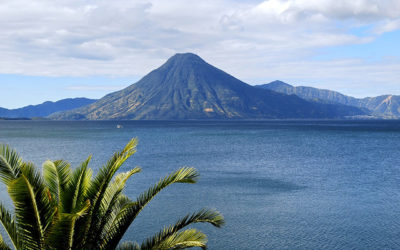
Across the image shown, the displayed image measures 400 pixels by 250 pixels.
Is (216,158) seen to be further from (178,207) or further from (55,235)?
(55,235)

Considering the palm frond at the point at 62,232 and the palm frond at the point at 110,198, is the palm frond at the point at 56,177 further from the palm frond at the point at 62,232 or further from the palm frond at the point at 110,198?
the palm frond at the point at 62,232

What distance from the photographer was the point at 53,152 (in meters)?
114

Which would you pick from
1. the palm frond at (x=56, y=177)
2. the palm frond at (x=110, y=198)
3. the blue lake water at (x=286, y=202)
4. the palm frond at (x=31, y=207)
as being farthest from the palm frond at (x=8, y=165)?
the blue lake water at (x=286, y=202)

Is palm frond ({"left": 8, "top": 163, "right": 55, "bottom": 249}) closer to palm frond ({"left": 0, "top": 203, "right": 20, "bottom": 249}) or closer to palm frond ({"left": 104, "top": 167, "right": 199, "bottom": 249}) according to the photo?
palm frond ({"left": 0, "top": 203, "right": 20, "bottom": 249})

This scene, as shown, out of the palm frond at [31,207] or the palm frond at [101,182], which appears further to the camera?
the palm frond at [101,182]

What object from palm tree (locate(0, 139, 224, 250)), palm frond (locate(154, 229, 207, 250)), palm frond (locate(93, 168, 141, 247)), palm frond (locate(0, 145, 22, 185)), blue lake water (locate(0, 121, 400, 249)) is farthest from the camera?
blue lake water (locate(0, 121, 400, 249))

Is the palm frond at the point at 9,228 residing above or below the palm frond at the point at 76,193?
below

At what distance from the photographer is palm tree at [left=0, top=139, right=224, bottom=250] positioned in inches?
468

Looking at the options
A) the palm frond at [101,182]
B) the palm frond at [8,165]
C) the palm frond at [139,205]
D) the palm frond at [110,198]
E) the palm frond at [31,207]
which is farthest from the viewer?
the palm frond at [110,198]

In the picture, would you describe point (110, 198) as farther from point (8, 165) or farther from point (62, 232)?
point (8, 165)

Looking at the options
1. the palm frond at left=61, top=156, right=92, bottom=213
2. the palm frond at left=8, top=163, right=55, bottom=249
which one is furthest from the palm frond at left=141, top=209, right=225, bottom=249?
the palm frond at left=8, top=163, right=55, bottom=249

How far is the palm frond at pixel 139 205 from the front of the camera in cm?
1330

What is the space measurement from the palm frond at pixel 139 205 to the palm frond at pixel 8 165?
3997 mm

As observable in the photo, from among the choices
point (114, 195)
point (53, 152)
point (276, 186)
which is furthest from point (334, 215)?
point (53, 152)
